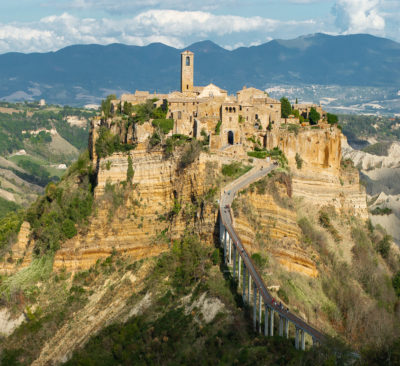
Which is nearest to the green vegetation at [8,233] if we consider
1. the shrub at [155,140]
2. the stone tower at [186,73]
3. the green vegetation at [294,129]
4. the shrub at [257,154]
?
the shrub at [155,140]

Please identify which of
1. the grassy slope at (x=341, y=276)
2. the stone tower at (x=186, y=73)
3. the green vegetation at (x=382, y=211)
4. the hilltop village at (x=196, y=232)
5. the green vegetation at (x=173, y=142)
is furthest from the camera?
the green vegetation at (x=382, y=211)

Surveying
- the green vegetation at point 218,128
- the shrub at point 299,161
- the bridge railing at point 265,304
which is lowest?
the bridge railing at point 265,304

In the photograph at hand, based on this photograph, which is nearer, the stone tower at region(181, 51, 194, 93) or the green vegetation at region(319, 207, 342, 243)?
the green vegetation at region(319, 207, 342, 243)

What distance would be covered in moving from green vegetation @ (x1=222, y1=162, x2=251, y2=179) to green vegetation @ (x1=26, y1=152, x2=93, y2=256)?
12172 mm

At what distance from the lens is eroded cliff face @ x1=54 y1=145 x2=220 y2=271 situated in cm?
5081

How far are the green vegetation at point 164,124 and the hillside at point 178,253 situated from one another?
0.12 m

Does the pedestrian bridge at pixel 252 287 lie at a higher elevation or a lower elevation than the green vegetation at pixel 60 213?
lower

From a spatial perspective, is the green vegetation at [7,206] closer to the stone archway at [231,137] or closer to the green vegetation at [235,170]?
the stone archway at [231,137]

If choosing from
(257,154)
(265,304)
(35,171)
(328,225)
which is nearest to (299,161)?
(257,154)

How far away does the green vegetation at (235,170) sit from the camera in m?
51.1

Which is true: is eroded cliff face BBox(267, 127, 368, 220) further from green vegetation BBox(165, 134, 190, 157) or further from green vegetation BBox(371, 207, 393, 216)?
green vegetation BBox(371, 207, 393, 216)

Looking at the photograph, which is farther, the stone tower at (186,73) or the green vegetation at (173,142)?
the stone tower at (186,73)

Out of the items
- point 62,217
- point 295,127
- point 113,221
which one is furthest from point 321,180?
point 62,217

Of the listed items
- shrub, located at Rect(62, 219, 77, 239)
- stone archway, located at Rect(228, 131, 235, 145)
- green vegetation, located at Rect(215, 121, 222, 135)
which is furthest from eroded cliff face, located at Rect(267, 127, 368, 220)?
shrub, located at Rect(62, 219, 77, 239)
